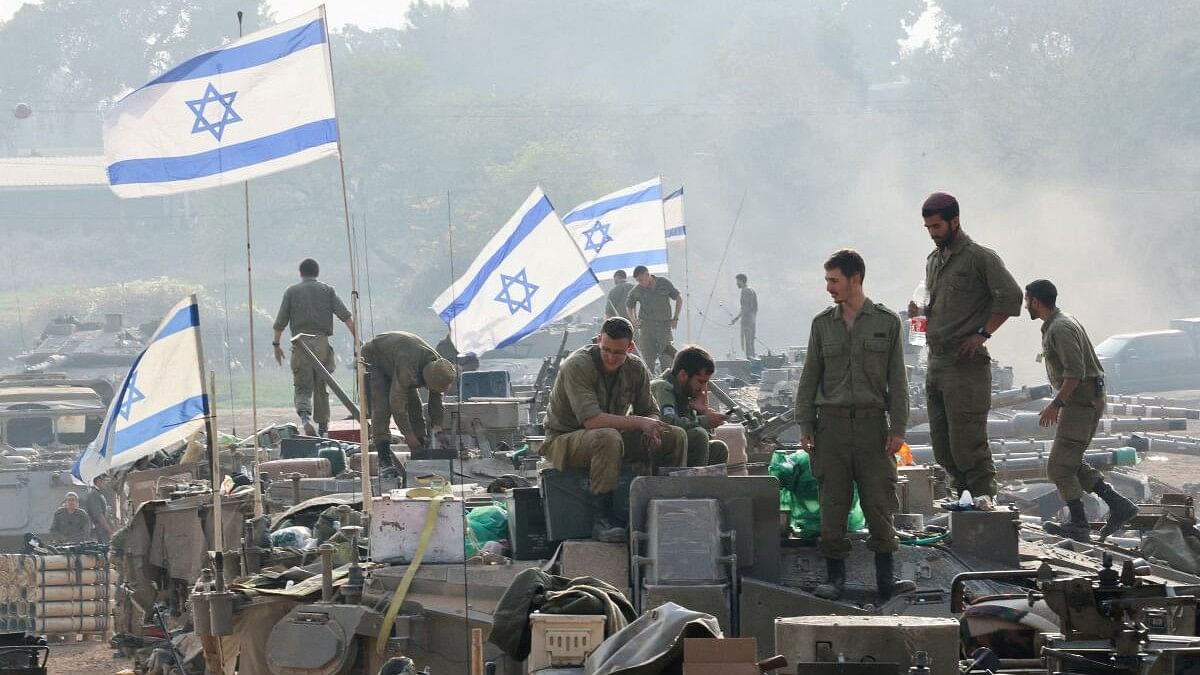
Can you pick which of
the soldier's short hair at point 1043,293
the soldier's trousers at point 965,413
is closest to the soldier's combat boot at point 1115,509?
the soldier's short hair at point 1043,293

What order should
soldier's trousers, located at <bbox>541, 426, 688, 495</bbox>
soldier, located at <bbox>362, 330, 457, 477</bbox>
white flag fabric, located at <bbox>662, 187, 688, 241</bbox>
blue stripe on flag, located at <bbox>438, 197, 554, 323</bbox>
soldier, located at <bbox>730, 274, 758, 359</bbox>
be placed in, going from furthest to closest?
soldier, located at <bbox>730, 274, 758, 359</bbox> → white flag fabric, located at <bbox>662, 187, 688, 241</bbox> → blue stripe on flag, located at <bbox>438, 197, 554, 323</bbox> → soldier, located at <bbox>362, 330, 457, 477</bbox> → soldier's trousers, located at <bbox>541, 426, 688, 495</bbox>

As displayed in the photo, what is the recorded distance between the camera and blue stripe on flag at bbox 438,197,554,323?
19891 mm

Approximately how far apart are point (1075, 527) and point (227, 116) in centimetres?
624

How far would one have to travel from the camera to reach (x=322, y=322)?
1928 cm

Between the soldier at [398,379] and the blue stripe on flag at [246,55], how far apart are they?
7.83 feet

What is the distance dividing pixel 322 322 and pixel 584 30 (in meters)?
80.7

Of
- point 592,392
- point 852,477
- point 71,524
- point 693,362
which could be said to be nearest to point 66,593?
point 71,524

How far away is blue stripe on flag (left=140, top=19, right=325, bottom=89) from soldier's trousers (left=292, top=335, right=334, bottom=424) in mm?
4914

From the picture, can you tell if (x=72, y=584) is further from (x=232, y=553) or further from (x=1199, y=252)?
(x=1199, y=252)

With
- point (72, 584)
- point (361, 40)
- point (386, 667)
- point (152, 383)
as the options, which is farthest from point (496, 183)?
point (386, 667)

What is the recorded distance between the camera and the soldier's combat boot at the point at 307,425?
18.7m

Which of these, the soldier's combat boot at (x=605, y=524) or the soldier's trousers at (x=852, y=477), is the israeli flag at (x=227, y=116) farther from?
the soldier's trousers at (x=852, y=477)

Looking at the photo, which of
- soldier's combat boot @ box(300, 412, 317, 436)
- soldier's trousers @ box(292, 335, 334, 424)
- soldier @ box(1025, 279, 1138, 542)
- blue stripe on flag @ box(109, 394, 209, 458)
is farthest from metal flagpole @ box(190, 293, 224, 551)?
soldier's trousers @ box(292, 335, 334, 424)

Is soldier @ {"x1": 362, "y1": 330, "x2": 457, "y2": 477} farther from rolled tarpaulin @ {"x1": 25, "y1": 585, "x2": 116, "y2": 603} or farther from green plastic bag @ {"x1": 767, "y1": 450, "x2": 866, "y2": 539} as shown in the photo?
rolled tarpaulin @ {"x1": 25, "y1": 585, "x2": 116, "y2": 603}
